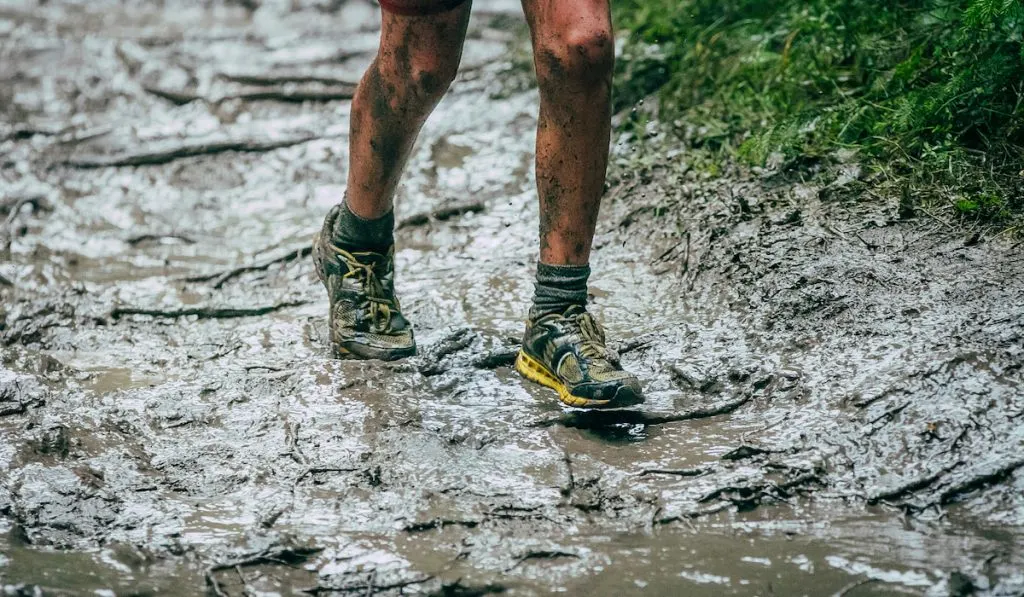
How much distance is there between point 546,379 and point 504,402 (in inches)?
5.3

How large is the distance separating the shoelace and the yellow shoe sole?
433mm

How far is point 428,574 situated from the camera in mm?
1916

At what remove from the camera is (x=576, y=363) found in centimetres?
250

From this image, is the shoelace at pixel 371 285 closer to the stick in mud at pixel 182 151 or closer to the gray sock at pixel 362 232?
the gray sock at pixel 362 232

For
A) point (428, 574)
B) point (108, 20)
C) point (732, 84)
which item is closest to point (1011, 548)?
point (428, 574)

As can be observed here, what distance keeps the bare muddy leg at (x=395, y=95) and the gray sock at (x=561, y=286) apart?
0.55 meters

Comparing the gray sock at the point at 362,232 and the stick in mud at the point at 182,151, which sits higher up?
the stick in mud at the point at 182,151

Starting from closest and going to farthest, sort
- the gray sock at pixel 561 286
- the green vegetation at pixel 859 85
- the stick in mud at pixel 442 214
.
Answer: the gray sock at pixel 561 286, the green vegetation at pixel 859 85, the stick in mud at pixel 442 214

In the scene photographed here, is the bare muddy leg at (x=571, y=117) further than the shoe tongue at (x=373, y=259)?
No

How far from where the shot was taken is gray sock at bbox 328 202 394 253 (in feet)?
9.50

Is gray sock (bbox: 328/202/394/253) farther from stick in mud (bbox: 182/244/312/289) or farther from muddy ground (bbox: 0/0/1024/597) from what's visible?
stick in mud (bbox: 182/244/312/289)

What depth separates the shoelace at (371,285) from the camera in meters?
2.89

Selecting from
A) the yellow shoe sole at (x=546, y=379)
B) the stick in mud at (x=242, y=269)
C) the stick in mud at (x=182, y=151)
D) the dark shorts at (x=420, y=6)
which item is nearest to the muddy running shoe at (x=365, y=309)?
the yellow shoe sole at (x=546, y=379)

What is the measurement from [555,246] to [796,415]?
2.44 feet
